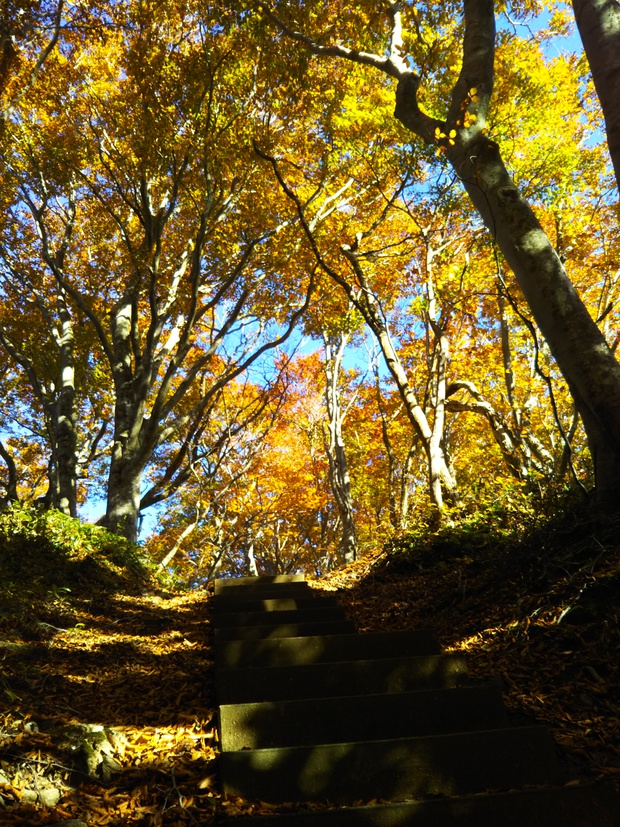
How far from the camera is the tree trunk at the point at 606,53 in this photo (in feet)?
11.7

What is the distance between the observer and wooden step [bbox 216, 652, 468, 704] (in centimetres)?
331

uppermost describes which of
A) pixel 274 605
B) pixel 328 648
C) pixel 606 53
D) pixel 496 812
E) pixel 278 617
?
pixel 606 53

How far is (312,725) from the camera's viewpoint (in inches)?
114

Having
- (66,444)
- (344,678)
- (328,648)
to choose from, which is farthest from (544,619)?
(66,444)

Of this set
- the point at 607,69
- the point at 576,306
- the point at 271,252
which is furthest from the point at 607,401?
the point at 271,252

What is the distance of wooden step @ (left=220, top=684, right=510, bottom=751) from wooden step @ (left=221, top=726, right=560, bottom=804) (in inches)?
14.0

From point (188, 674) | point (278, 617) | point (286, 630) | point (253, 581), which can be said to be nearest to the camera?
Result: point (188, 674)

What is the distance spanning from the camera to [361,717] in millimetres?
2914

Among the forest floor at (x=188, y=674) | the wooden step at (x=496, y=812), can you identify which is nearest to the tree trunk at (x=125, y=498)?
the forest floor at (x=188, y=674)

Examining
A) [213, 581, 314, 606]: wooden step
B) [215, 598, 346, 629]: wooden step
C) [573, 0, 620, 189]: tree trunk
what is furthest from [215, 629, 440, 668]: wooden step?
[573, 0, 620, 189]: tree trunk

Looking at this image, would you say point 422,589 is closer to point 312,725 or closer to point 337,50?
point 312,725

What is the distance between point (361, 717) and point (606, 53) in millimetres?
4584

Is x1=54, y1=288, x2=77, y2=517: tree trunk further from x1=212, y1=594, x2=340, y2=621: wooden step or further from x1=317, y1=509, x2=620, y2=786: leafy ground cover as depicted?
x1=317, y1=509, x2=620, y2=786: leafy ground cover

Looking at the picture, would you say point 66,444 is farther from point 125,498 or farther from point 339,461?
point 339,461
